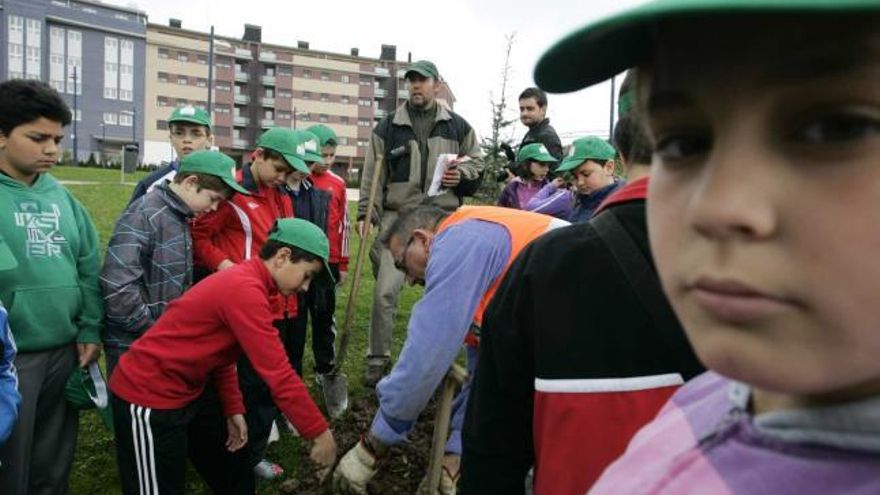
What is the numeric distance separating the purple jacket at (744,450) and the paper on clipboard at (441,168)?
4796 mm

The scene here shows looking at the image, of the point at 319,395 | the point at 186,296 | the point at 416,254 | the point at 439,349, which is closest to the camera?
the point at 439,349

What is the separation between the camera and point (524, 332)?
1562mm

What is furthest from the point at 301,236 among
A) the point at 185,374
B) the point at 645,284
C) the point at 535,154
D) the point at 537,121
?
the point at 537,121

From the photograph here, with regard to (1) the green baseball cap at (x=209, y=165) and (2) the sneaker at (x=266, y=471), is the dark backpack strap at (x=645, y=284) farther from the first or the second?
(2) the sneaker at (x=266, y=471)

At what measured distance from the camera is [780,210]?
1.71 feet

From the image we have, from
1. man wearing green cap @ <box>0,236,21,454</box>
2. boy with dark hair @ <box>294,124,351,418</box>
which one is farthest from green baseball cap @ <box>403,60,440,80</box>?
man wearing green cap @ <box>0,236,21,454</box>

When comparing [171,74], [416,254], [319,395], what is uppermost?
[171,74]

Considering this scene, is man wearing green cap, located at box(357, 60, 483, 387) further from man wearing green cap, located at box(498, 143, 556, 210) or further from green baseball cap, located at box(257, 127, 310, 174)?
green baseball cap, located at box(257, 127, 310, 174)

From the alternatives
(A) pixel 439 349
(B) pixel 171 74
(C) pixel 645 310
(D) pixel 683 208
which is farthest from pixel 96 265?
(B) pixel 171 74

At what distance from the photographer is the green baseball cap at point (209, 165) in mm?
3936

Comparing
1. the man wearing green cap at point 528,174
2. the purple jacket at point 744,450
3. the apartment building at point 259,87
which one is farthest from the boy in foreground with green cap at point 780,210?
the apartment building at point 259,87

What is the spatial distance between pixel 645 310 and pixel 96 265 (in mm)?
3260

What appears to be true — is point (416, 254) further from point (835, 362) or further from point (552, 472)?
point (835, 362)

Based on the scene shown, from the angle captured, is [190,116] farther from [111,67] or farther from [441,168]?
[111,67]
